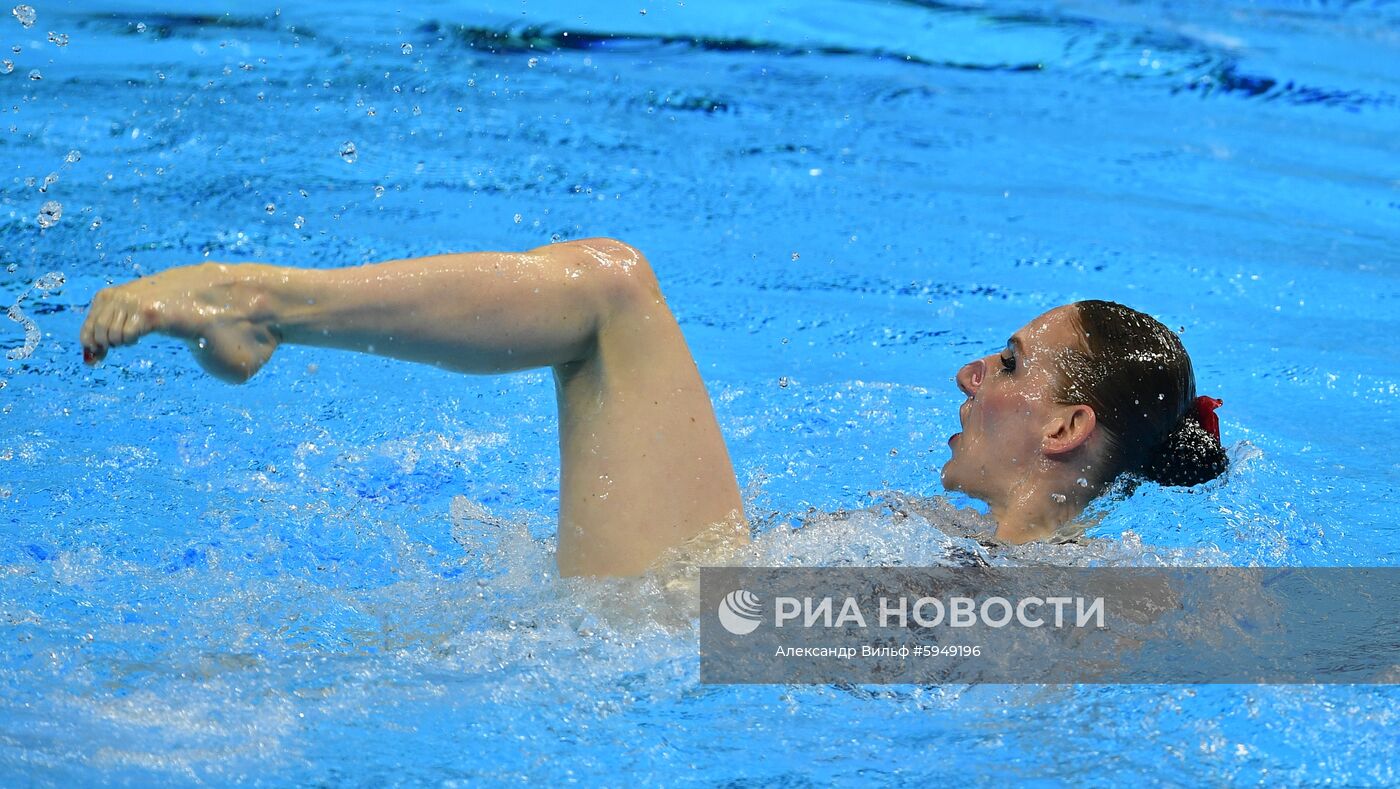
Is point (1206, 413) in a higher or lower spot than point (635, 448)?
higher

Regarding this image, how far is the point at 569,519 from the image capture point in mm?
2576

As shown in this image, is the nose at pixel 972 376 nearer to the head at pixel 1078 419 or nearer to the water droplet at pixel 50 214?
the head at pixel 1078 419

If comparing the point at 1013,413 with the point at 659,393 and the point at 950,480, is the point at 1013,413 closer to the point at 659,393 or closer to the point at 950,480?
the point at 950,480

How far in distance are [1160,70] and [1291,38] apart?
0.98m

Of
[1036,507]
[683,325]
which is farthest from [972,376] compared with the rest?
[683,325]

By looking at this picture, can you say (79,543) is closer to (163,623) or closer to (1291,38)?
(163,623)

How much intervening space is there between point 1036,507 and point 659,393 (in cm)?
71

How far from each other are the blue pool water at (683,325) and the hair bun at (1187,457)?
164 mm

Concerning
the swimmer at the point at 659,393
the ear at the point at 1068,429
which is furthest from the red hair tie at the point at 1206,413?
the ear at the point at 1068,429

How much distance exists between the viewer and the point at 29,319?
3.93 metres

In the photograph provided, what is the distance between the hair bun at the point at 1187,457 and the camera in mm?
2617

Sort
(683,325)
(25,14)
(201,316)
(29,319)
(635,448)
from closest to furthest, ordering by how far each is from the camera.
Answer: (201,316) → (635,448) → (29,319) → (683,325) → (25,14)

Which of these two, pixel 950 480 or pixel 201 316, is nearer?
pixel 201 316

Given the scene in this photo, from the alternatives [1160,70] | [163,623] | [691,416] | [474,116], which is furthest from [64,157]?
[1160,70]
